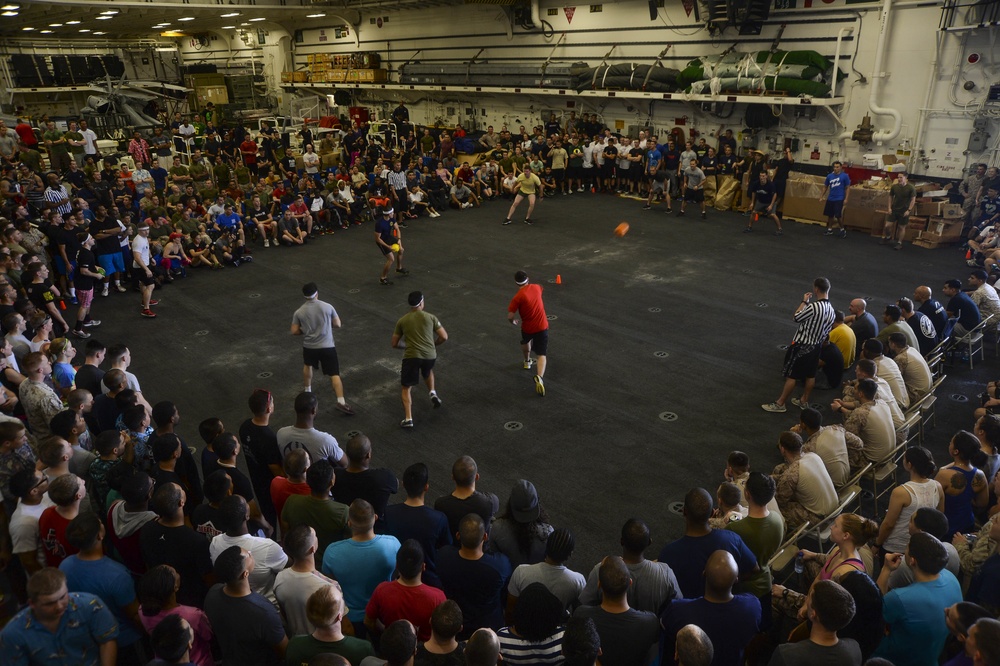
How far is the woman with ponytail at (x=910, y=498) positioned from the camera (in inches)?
173

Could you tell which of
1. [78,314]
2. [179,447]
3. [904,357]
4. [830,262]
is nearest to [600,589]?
[179,447]

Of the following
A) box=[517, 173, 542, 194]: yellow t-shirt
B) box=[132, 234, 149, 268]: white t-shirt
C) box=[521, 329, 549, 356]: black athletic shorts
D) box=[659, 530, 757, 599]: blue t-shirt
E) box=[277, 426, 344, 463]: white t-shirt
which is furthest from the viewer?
box=[517, 173, 542, 194]: yellow t-shirt

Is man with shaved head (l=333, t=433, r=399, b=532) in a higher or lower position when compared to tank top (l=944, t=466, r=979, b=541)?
higher

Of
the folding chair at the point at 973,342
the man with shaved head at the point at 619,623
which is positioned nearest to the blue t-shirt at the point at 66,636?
the man with shaved head at the point at 619,623

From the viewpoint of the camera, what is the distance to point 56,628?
3119mm

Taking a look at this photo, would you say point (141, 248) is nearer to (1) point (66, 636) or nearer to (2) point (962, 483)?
(1) point (66, 636)

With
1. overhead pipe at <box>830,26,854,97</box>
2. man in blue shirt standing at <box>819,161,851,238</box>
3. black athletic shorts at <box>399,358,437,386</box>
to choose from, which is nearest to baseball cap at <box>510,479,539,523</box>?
black athletic shorts at <box>399,358,437,386</box>

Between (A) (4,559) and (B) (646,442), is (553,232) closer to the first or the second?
(B) (646,442)

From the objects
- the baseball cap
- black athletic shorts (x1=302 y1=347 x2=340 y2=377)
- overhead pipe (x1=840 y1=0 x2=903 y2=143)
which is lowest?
black athletic shorts (x1=302 y1=347 x2=340 y2=377)

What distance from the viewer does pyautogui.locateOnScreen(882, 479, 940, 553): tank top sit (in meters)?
4.40

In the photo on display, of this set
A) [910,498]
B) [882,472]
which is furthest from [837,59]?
[910,498]

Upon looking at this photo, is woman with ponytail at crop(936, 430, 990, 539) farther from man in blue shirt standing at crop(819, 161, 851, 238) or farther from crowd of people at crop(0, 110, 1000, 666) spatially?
man in blue shirt standing at crop(819, 161, 851, 238)

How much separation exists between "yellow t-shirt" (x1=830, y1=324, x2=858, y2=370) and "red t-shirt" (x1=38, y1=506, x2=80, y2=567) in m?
7.82

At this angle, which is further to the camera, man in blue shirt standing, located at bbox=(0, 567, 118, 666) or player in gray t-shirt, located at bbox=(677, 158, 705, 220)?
player in gray t-shirt, located at bbox=(677, 158, 705, 220)
